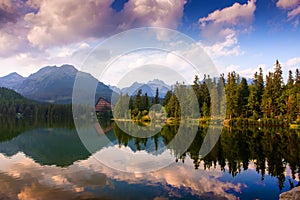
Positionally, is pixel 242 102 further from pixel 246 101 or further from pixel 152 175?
pixel 152 175

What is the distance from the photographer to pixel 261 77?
282 ft

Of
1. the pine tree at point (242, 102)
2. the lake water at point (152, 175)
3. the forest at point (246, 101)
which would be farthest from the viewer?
the pine tree at point (242, 102)

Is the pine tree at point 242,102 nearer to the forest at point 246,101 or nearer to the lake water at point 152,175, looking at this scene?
the forest at point 246,101

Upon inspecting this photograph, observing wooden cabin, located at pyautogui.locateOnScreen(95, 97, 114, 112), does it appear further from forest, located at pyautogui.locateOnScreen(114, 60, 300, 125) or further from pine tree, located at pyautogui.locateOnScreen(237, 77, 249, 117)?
pine tree, located at pyautogui.locateOnScreen(237, 77, 249, 117)

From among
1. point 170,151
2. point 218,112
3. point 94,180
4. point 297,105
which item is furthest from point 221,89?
point 94,180

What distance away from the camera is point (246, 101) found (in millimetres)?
82312

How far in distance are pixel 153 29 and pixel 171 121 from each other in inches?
2789

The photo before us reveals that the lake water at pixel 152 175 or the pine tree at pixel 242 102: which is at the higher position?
the pine tree at pixel 242 102

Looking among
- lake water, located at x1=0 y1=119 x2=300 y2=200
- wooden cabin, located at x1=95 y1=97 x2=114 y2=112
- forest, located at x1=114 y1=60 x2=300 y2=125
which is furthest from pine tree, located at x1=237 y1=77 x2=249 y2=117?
wooden cabin, located at x1=95 y1=97 x2=114 y2=112

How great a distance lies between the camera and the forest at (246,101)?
69250 millimetres

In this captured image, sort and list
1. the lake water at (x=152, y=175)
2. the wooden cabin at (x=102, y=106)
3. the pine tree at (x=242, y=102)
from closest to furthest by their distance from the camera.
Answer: the lake water at (x=152, y=175)
the pine tree at (x=242, y=102)
the wooden cabin at (x=102, y=106)

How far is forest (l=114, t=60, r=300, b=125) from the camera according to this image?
69.2m

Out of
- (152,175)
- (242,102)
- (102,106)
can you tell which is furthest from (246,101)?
(102,106)

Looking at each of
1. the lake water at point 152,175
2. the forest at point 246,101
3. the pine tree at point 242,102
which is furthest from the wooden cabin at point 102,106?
the lake water at point 152,175
